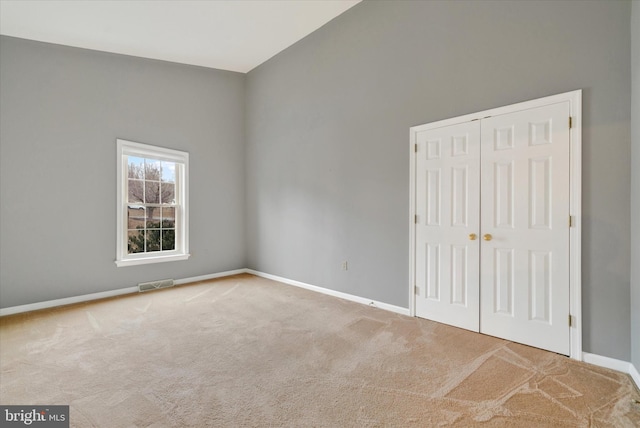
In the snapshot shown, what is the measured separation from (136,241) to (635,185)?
18.9 feet

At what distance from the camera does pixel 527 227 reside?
8.79ft

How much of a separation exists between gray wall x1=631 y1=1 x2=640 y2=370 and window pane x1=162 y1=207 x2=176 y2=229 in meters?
5.56

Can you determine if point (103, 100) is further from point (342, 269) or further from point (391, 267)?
point (391, 267)

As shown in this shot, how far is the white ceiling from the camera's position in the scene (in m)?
3.29

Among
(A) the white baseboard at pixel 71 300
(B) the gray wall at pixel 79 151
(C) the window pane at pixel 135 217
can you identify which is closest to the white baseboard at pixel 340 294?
(B) the gray wall at pixel 79 151

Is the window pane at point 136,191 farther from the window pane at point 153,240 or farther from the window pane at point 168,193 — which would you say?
the window pane at point 153,240

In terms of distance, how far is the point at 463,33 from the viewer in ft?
9.98

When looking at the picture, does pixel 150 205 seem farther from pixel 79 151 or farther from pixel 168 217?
pixel 79 151

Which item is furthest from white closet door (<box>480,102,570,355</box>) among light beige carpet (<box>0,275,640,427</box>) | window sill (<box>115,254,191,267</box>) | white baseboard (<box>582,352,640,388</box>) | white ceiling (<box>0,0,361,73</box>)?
window sill (<box>115,254,191,267</box>)

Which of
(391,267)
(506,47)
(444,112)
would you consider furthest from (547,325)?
(506,47)

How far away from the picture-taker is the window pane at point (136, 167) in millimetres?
4543

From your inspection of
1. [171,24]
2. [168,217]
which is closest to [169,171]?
[168,217]

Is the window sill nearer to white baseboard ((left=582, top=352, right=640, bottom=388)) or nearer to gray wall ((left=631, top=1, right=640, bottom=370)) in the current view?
white baseboard ((left=582, top=352, right=640, bottom=388))

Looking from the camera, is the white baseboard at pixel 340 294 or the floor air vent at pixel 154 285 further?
the floor air vent at pixel 154 285
